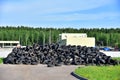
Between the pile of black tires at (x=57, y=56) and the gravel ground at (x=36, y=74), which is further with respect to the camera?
the pile of black tires at (x=57, y=56)

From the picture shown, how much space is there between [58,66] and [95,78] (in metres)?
7.34

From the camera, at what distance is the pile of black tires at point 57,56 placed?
23.2 m

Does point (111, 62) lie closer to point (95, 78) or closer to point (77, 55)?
point (77, 55)

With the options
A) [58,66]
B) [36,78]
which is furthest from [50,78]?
[58,66]

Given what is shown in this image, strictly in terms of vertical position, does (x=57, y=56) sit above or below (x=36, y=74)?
above

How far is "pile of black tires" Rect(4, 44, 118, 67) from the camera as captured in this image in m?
23.2

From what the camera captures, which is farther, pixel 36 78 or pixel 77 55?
pixel 77 55

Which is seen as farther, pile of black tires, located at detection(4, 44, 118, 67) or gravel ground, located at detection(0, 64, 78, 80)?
pile of black tires, located at detection(4, 44, 118, 67)

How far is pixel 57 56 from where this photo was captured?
24.1 m

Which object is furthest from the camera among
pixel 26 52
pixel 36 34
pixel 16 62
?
pixel 36 34

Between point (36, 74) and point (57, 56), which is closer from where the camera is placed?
point (36, 74)

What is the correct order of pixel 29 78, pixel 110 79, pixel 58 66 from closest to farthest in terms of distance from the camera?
pixel 110 79 → pixel 29 78 → pixel 58 66

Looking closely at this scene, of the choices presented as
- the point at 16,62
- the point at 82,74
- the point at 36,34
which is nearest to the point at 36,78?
the point at 82,74

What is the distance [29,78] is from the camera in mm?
15375
